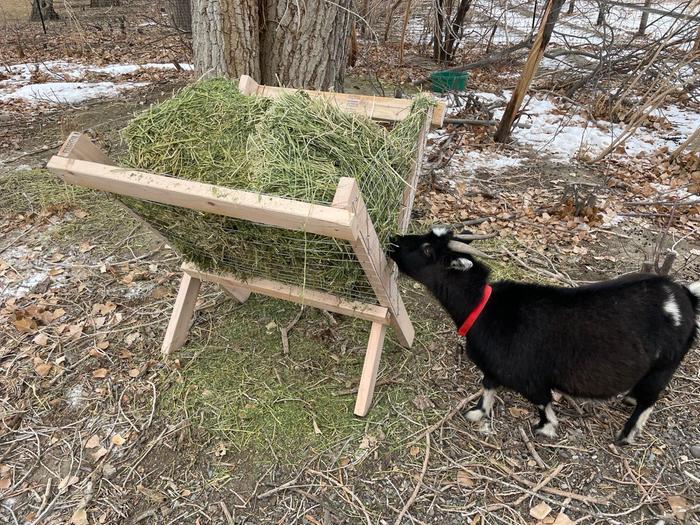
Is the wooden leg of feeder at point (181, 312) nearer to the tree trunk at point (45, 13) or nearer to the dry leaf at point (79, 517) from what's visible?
the dry leaf at point (79, 517)

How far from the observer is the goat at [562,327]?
2516mm

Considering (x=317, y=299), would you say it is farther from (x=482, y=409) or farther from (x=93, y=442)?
(x=93, y=442)

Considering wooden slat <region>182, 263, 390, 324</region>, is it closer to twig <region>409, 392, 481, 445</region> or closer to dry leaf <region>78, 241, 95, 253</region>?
twig <region>409, 392, 481, 445</region>

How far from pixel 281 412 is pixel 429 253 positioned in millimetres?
1390

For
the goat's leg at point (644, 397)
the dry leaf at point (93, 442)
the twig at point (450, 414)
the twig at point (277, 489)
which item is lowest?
the dry leaf at point (93, 442)

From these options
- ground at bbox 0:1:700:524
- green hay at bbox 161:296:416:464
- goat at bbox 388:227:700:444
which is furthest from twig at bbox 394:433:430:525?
goat at bbox 388:227:700:444

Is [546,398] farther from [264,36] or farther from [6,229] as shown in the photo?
[6,229]

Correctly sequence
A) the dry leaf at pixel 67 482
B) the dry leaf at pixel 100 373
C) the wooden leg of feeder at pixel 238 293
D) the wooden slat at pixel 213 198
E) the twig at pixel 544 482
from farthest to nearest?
the wooden leg of feeder at pixel 238 293 < the dry leaf at pixel 100 373 < the dry leaf at pixel 67 482 < the twig at pixel 544 482 < the wooden slat at pixel 213 198

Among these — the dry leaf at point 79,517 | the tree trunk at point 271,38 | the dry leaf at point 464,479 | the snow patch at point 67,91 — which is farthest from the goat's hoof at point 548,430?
the snow patch at point 67,91

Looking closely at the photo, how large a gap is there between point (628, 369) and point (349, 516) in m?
1.70

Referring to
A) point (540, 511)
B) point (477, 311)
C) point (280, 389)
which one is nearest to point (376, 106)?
point (477, 311)

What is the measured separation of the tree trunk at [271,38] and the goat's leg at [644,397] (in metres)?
3.36

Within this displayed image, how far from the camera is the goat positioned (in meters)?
2.52

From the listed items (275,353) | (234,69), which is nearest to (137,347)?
(275,353)
